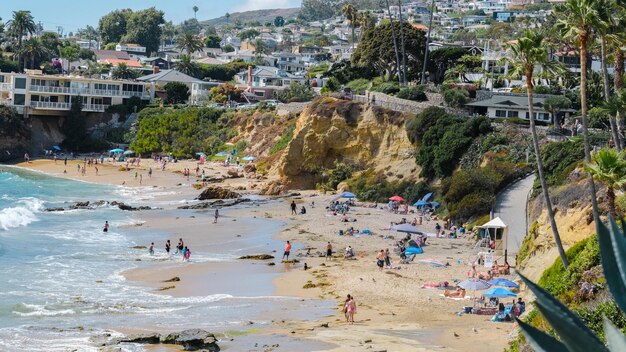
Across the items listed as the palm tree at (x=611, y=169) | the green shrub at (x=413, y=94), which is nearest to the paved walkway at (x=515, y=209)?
the palm tree at (x=611, y=169)

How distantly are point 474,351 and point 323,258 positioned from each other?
15381 millimetres

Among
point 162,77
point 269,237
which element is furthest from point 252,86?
point 269,237

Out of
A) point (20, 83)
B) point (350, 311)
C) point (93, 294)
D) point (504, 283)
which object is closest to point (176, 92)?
point (20, 83)

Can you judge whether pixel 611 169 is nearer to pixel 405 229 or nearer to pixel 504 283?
pixel 504 283

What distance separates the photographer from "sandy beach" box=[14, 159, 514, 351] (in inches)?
882

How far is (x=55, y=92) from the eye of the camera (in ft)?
279

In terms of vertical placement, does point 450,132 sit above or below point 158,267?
above

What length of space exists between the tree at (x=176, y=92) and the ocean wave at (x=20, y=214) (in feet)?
132

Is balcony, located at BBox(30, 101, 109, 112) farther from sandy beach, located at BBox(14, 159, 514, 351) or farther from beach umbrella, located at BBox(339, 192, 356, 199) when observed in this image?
beach umbrella, located at BBox(339, 192, 356, 199)

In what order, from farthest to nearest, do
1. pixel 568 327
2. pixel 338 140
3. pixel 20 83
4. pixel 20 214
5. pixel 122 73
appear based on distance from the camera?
pixel 122 73 → pixel 20 83 → pixel 338 140 → pixel 20 214 → pixel 568 327

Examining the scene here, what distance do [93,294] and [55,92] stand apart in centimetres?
6038

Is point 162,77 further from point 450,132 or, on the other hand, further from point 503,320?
point 503,320

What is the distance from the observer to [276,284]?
101 ft

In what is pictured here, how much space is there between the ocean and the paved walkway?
9481mm
